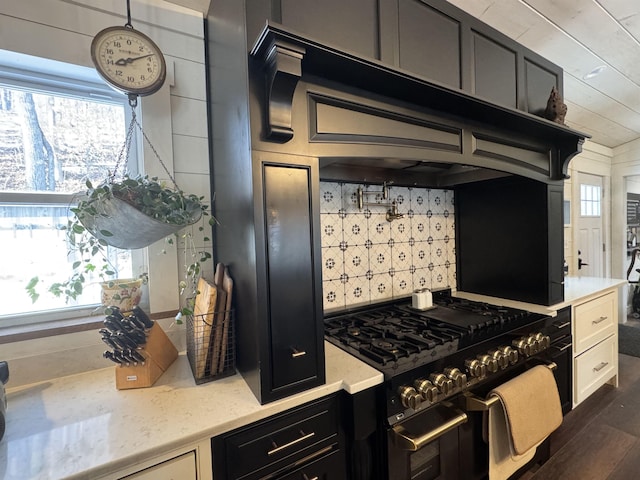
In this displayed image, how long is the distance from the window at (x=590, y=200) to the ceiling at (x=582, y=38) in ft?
3.74

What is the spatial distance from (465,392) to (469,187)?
1.55m

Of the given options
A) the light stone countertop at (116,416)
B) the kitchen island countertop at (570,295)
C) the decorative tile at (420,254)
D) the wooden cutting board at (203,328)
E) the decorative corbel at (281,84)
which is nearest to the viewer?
the light stone countertop at (116,416)

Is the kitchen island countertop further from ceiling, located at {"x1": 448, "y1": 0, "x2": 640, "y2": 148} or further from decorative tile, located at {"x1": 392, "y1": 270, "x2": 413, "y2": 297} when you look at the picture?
ceiling, located at {"x1": 448, "y1": 0, "x2": 640, "y2": 148}

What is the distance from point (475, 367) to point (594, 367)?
67.5 inches

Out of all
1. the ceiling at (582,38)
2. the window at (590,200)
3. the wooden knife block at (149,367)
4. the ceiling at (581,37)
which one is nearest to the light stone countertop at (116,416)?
the wooden knife block at (149,367)

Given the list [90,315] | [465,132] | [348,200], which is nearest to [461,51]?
[465,132]

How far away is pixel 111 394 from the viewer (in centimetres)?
107

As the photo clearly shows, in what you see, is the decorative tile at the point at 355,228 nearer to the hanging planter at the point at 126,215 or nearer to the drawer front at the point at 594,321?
the hanging planter at the point at 126,215

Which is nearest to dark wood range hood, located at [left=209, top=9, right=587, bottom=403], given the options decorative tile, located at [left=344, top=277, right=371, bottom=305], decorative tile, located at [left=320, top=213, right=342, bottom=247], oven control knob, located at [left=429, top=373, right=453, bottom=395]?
oven control knob, located at [left=429, top=373, right=453, bottom=395]

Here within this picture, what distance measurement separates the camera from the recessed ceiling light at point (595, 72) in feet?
7.91

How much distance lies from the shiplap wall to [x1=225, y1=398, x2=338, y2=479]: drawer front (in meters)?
0.65

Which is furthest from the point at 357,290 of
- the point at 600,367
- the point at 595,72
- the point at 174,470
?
the point at 595,72

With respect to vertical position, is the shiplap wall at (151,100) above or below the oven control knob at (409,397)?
above

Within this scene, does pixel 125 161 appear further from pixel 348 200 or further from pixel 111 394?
pixel 348 200
